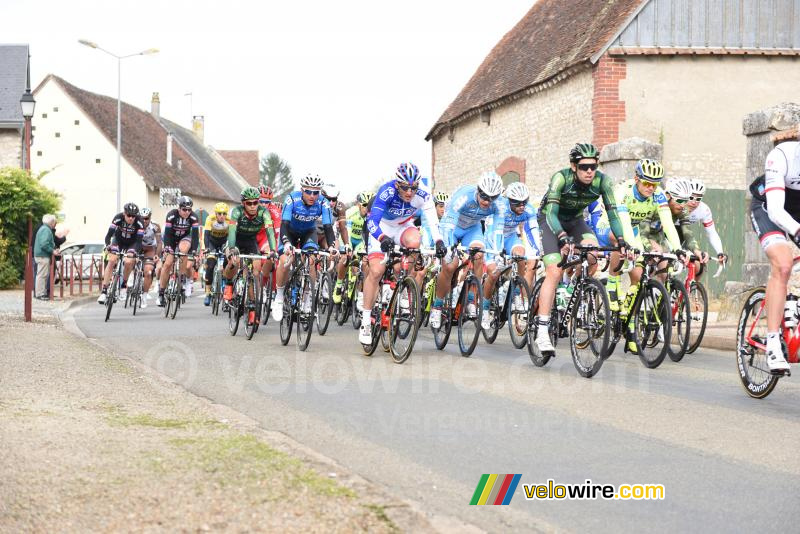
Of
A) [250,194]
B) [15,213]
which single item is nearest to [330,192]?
[250,194]

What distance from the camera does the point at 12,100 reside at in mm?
49062

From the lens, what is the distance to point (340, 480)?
4980 millimetres

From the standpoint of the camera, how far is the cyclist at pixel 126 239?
18.2 meters

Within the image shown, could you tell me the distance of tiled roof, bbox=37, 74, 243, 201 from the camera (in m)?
60.2

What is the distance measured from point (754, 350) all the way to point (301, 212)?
Answer: 685cm

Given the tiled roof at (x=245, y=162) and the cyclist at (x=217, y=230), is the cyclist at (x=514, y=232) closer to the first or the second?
the cyclist at (x=217, y=230)

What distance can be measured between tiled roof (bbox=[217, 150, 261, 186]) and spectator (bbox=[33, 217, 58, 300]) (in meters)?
71.1

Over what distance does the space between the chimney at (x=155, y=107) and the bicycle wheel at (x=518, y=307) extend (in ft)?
225

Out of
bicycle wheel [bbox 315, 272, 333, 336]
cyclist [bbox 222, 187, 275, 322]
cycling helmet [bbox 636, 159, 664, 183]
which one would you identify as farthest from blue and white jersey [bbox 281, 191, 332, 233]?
cycling helmet [bbox 636, 159, 664, 183]

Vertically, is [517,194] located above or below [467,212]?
above

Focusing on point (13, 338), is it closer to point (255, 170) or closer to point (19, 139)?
point (19, 139)

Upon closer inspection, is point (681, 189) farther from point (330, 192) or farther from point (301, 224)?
point (330, 192)

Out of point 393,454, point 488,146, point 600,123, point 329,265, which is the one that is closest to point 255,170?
point 488,146

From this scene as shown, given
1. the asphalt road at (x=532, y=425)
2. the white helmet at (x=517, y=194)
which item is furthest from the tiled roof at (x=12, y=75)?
the white helmet at (x=517, y=194)
